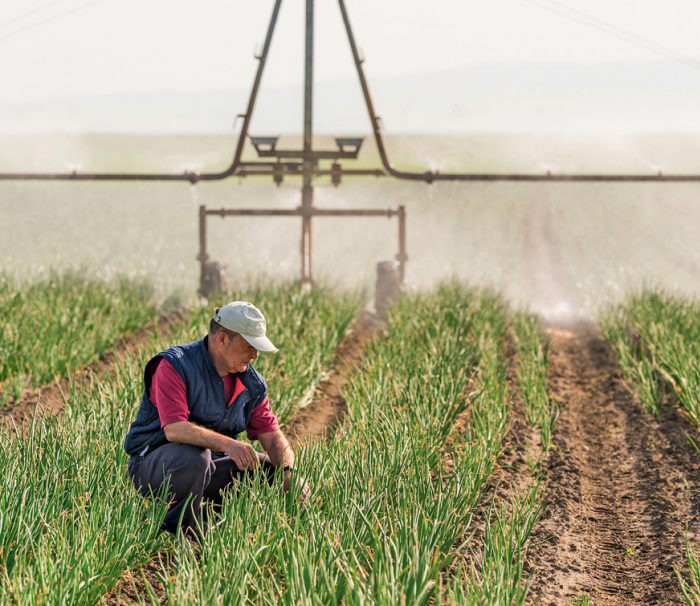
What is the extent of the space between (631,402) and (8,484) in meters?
5.17

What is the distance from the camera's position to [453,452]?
208 inches

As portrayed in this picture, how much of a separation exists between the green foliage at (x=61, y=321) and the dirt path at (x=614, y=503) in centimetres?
337

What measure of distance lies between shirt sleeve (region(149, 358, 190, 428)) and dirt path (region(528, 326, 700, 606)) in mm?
1568

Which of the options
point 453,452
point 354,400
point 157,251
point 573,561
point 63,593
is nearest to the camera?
point 63,593

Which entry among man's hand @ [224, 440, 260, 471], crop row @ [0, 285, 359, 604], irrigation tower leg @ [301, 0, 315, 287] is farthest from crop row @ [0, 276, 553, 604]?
irrigation tower leg @ [301, 0, 315, 287]

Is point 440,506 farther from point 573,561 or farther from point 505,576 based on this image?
point 573,561

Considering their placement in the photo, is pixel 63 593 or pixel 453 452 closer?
pixel 63 593

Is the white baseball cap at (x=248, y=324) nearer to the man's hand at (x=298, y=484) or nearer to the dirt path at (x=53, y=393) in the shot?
the man's hand at (x=298, y=484)

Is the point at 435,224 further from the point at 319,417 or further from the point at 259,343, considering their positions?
the point at 259,343

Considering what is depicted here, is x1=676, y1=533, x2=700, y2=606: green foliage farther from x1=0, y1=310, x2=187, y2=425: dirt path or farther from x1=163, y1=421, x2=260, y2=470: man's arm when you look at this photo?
x1=0, y1=310, x2=187, y2=425: dirt path

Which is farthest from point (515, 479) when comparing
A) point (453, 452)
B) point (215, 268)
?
point (215, 268)

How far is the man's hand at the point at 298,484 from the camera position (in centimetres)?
386

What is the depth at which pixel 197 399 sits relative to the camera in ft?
13.6

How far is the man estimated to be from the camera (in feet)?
13.2
